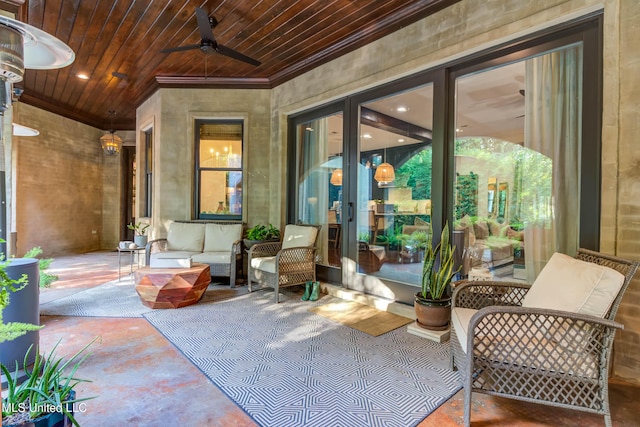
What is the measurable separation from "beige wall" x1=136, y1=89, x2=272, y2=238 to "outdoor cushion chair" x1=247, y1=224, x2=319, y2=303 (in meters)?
0.96

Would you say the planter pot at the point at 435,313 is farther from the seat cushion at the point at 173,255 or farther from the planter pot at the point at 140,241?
the planter pot at the point at 140,241

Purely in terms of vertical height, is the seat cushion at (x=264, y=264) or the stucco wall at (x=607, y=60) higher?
the stucco wall at (x=607, y=60)

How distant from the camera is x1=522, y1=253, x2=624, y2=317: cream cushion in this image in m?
1.59

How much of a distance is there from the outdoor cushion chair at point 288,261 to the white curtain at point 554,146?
7.67 ft

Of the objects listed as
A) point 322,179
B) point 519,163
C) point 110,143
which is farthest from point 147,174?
point 519,163

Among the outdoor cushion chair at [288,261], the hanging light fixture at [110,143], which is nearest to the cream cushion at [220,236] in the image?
the outdoor cushion chair at [288,261]

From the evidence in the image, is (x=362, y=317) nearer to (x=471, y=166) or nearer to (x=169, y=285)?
(x=471, y=166)

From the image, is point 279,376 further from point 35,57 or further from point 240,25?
point 240,25

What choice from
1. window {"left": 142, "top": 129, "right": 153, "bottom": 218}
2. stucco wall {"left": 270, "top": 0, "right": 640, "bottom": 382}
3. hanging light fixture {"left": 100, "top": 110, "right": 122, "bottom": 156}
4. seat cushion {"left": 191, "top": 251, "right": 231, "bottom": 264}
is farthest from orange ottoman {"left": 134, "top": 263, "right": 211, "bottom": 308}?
hanging light fixture {"left": 100, "top": 110, "right": 122, "bottom": 156}

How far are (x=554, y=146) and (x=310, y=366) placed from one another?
8.40 ft

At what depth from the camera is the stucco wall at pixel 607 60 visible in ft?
7.18

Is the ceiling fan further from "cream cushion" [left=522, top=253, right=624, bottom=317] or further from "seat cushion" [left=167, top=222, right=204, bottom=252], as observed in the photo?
"cream cushion" [left=522, top=253, right=624, bottom=317]

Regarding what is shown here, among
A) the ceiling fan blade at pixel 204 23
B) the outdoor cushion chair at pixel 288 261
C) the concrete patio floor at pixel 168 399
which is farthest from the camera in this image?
the outdoor cushion chair at pixel 288 261

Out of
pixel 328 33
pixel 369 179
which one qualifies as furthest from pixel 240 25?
pixel 369 179
